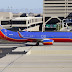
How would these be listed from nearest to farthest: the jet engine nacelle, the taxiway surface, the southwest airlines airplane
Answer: the taxiway surface, the jet engine nacelle, the southwest airlines airplane

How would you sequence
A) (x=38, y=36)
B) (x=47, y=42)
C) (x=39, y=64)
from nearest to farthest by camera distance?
(x=39, y=64) < (x=47, y=42) < (x=38, y=36)

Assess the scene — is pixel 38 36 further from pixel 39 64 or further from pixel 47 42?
pixel 39 64

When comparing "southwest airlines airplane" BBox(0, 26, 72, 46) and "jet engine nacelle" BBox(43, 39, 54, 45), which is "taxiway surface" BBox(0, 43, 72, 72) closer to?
"jet engine nacelle" BBox(43, 39, 54, 45)

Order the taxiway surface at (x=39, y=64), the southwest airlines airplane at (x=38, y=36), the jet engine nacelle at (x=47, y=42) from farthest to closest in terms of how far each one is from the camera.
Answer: the southwest airlines airplane at (x=38, y=36), the jet engine nacelle at (x=47, y=42), the taxiway surface at (x=39, y=64)

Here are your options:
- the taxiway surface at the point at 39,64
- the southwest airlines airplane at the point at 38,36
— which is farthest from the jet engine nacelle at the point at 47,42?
the taxiway surface at the point at 39,64

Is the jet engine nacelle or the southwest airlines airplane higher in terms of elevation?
the southwest airlines airplane

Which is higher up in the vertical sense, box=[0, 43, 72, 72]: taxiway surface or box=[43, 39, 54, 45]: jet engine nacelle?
box=[0, 43, 72, 72]: taxiway surface

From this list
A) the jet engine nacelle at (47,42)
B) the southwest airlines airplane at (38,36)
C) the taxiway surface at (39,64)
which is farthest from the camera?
the southwest airlines airplane at (38,36)

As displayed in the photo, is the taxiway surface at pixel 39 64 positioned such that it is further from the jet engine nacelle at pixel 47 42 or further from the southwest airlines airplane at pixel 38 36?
the southwest airlines airplane at pixel 38 36

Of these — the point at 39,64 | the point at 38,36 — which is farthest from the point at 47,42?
the point at 39,64

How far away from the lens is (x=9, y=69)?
117ft

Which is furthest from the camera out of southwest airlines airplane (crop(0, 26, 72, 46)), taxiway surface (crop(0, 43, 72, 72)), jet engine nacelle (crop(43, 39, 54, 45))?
southwest airlines airplane (crop(0, 26, 72, 46))

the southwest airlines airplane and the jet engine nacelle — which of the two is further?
the southwest airlines airplane

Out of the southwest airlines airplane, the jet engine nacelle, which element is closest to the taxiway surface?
the jet engine nacelle
